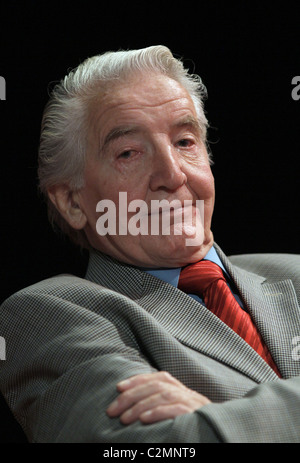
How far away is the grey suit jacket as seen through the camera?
1.67m

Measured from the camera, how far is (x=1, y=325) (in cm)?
213

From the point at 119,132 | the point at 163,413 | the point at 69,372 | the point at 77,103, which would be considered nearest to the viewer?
the point at 163,413

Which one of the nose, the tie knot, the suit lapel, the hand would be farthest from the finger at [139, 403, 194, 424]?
the nose

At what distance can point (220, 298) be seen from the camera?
2.22 metres

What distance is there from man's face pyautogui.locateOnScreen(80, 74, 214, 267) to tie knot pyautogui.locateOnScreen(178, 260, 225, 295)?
38 millimetres

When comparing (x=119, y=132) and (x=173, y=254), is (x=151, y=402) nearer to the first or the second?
(x=173, y=254)

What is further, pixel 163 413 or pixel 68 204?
pixel 68 204

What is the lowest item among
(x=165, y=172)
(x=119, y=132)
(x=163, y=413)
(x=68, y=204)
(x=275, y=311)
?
(x=163, y=413)

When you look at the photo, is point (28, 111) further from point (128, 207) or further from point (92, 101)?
point (128, 207)

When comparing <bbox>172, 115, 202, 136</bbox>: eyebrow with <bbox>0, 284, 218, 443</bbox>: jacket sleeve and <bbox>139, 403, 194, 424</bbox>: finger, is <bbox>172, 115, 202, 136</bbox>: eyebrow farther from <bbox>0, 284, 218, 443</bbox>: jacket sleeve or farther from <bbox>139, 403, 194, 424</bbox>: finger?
<bbox>139, 403, 194, 424</bbox>: finger

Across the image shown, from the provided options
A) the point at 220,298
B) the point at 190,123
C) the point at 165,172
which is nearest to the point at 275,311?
the point at 220,298

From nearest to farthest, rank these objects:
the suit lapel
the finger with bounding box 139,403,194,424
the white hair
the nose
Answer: the finger with bounding box 139,403,194,424 → the suit lapel → the nose → the white hair

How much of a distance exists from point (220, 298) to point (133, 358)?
0.43 m

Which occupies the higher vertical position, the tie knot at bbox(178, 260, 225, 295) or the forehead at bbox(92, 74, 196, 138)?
the forehead at bbox(92, 74, 196, 138)
